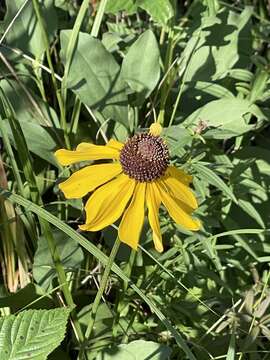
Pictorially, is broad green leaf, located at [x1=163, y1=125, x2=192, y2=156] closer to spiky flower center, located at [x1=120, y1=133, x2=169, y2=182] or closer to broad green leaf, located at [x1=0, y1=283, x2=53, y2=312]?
spiky flower center, located at [x1=120, y1=133, x2=169, y2=182]

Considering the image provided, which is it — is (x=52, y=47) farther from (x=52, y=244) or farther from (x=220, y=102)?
(x=52, y=244)

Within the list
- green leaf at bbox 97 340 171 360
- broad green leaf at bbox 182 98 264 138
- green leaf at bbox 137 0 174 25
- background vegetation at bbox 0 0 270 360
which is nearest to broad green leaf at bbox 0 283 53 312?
background vegetation at bbox 0 0 270 360

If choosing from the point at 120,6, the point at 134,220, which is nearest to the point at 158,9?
the point at 120,6

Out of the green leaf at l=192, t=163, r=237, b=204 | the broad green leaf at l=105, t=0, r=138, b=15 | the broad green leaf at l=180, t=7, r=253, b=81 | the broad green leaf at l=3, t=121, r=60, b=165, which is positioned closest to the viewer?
the green leaf at l=192, t=163, r=237, b=204

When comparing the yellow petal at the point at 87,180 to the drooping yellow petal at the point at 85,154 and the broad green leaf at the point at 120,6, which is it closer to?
the drooping yellow petal at the point at 85,154

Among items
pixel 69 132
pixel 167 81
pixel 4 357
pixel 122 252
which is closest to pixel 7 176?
pixel 69 132
